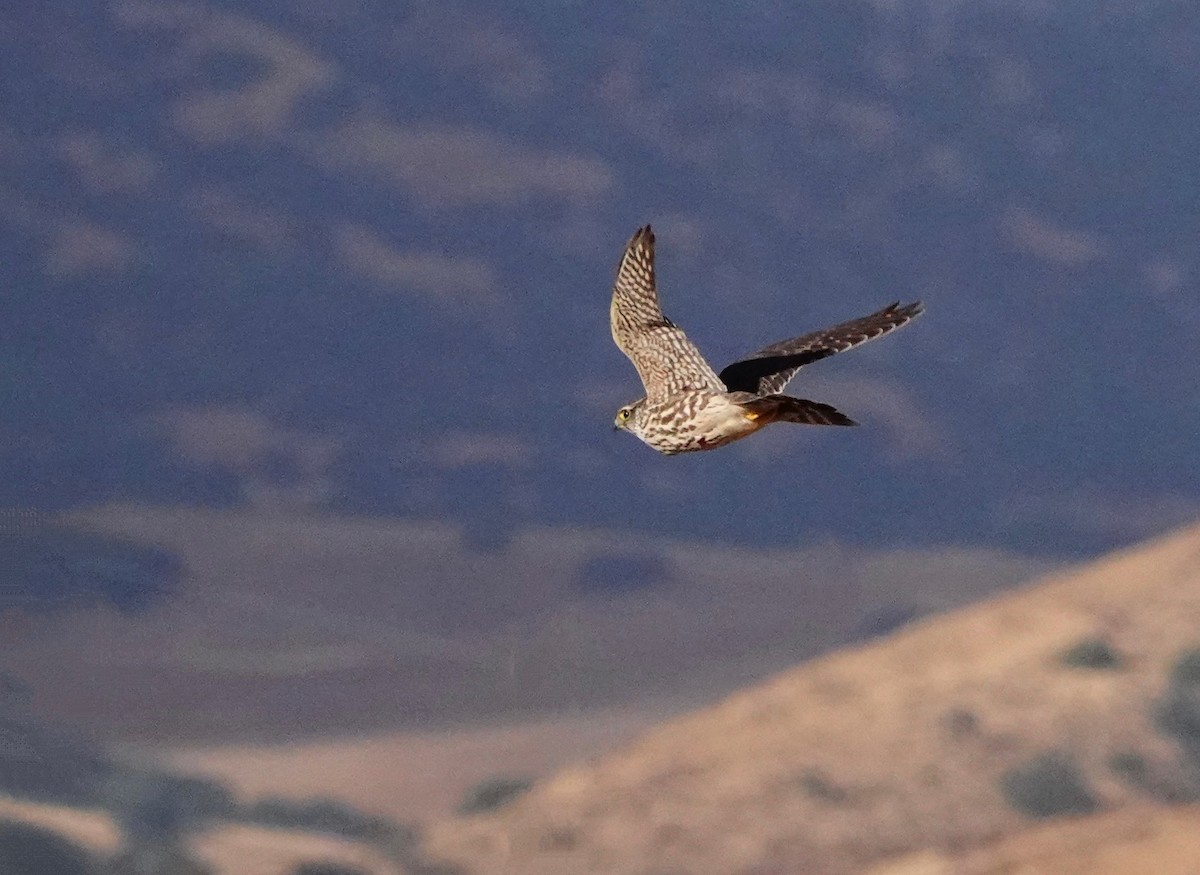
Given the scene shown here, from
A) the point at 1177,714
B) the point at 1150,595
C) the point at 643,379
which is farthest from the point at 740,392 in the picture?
the point at 1150,595

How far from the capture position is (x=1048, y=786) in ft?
165

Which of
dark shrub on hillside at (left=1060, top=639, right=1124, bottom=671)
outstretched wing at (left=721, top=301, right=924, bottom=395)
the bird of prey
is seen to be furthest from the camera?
dark shrub on hillside at (left=1060, top=639, right=1124, bottom=671)

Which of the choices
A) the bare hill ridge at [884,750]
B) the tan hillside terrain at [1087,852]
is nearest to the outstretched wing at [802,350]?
the bare hill ridge at [884,750]

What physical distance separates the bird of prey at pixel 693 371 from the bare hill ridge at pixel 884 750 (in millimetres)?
25298

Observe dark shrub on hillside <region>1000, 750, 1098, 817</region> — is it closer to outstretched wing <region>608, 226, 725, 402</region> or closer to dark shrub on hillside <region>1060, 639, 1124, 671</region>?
dark shrub on hillside <region>1060, 639, 1124, 671</region>

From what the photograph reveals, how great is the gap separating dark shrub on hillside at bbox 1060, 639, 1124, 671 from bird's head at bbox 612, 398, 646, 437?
41.1 m

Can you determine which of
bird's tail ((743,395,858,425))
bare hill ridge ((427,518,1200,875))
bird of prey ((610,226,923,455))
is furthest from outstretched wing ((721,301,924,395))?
bare hill ridge ((427,518,1200,875))

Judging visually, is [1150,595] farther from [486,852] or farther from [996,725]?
[486,852]

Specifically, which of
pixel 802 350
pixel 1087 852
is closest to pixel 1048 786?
pixel 1087 852

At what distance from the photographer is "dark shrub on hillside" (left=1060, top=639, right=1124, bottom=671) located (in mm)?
57719

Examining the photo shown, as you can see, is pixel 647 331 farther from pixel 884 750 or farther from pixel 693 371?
pixel 884 750

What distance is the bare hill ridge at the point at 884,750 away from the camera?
47.8 meters

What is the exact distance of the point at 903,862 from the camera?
153 feet

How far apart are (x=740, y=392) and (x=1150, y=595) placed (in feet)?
158
